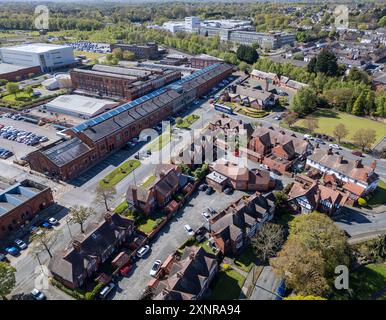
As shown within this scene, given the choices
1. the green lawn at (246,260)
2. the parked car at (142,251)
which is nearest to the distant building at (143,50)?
the parked car at (142,251)

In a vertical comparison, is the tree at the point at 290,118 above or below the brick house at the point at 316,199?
above

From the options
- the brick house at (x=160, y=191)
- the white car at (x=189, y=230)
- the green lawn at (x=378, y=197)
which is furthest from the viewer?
the green lawn at (x=378, y=197)

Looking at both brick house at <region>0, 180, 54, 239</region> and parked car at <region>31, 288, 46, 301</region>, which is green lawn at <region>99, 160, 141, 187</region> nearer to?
brick house at <region>0, 180, 54, 239</region>

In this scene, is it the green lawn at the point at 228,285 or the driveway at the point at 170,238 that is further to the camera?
the driveway at the point at 170,238

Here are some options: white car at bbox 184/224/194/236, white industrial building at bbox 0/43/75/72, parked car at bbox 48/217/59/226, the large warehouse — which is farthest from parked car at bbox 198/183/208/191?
white industrial building at bbox 0/43/75/72

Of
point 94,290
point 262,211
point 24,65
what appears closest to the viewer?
point 94,290

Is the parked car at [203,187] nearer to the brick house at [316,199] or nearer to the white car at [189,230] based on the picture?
the white car at [189,230]

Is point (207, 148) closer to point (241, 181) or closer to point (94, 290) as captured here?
point (241, 181)
